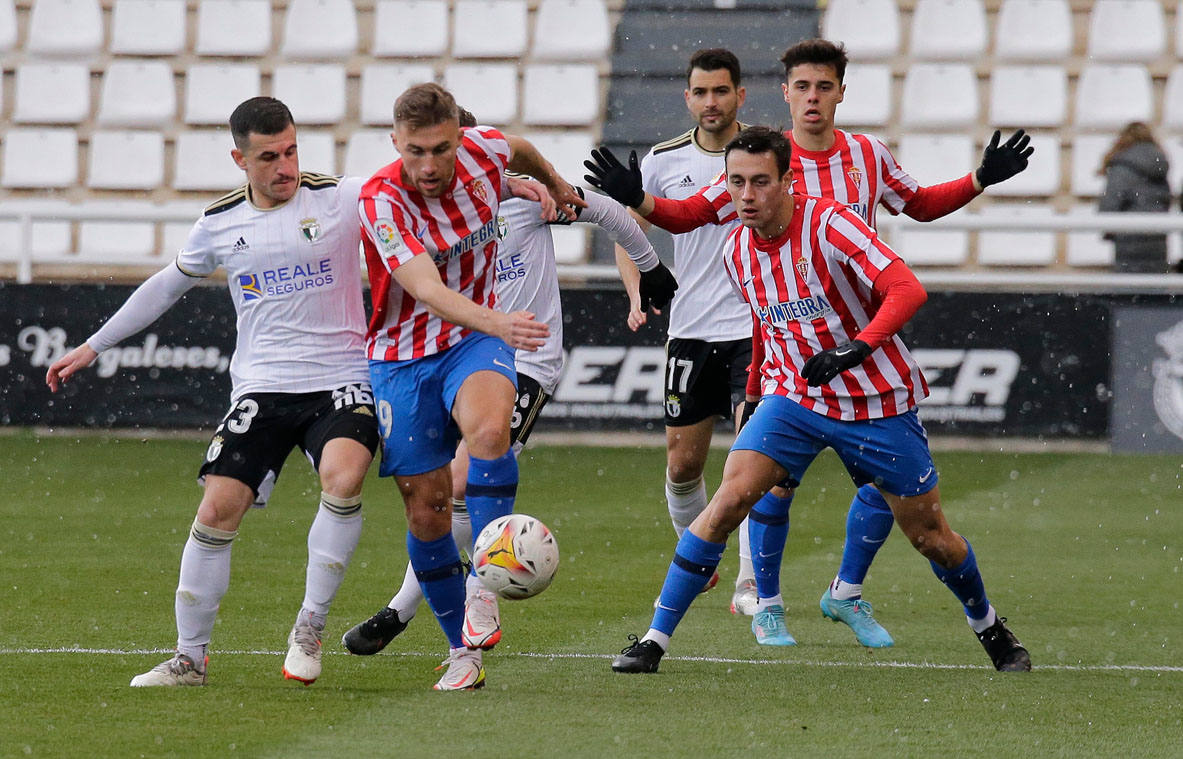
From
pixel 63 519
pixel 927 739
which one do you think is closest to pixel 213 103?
pixel 63 519

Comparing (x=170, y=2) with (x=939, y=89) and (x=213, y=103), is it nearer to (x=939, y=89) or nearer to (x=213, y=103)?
(x=213, y=103)

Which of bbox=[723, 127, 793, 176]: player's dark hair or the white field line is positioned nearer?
bbox=[723, 127, 793, 176]: player's dark hair

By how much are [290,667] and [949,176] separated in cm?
1065

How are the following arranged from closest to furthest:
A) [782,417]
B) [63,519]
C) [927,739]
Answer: [927,739] < [782,417] < [63,519]

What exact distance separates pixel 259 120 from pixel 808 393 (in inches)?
75.9

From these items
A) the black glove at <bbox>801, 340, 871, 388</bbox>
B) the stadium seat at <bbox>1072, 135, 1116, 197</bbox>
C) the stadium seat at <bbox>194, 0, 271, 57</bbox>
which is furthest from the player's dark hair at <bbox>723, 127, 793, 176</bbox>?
the stadium seat at <bbox>194, 0, 271, 57</bbox>

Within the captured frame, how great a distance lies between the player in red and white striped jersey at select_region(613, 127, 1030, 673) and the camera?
17.6 ft

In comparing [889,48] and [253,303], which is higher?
[889,48]

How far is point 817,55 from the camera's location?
6230mm

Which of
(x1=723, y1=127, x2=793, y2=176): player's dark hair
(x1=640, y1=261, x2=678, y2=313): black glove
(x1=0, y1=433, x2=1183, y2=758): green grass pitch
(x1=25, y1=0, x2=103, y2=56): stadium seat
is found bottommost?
(x1=0, y1=433, x2=1183, y2=758): green grass pitch

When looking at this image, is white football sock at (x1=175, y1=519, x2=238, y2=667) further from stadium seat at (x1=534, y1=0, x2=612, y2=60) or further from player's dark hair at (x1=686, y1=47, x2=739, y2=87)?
stadium seat at (x1=534, y1=0, x2=612, y2=60)

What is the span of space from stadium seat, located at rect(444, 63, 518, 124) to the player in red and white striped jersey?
33.0ft

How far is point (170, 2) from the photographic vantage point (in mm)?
16281

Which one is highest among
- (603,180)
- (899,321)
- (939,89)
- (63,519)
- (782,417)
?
(939,89)
